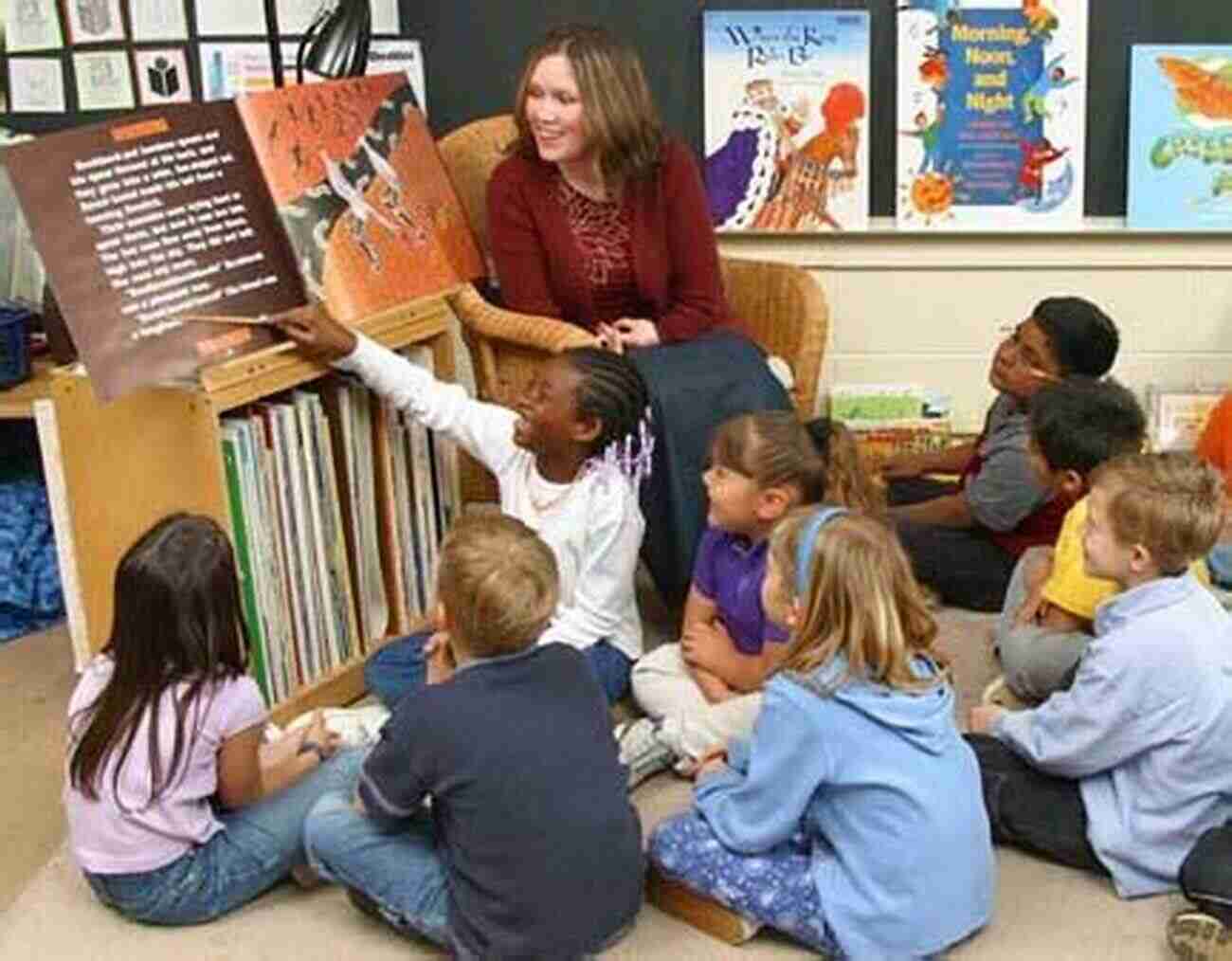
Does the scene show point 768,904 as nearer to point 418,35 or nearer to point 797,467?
point 797,467

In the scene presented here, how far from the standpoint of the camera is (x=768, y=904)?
2258 mm

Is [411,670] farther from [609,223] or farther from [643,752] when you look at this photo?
[609,223]

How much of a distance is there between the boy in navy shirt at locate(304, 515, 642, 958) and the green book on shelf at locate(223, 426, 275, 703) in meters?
0.57

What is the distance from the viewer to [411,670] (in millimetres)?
2910

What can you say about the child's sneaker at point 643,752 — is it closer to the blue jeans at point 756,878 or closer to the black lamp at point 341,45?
the blue jeans at point 756,878

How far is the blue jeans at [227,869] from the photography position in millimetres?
2354

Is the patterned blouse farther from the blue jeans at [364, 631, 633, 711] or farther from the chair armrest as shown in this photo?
the blue jeans at [364, 631, 633, 711]

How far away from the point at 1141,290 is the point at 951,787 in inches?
86.7

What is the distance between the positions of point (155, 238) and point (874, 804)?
1412 millimetres

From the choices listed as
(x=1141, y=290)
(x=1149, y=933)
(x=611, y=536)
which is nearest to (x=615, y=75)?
(x=611, y=536)

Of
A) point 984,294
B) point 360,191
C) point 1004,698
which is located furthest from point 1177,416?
point 360,191

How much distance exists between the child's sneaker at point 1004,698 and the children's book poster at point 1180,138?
1512mm

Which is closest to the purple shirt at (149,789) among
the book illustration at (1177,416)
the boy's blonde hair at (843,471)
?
the boy's blonde hair at (843,471)

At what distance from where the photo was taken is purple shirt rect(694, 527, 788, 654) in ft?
9.14
